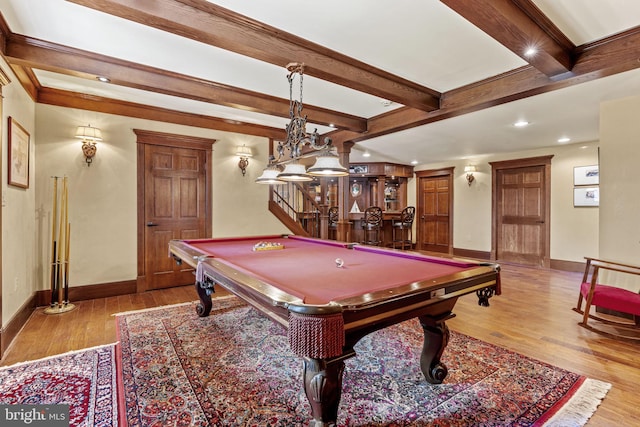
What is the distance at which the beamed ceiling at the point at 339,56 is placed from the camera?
2.01 metres

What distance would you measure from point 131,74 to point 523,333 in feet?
15.0

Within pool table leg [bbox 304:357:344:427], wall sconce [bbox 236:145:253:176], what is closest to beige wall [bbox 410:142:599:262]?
wall sconce [bbox 236:145:253:176]

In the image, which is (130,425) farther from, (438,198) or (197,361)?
(438,198)

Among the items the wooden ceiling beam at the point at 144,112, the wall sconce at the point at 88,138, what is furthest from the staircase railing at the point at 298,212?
the wall sconce at the point at 88,138

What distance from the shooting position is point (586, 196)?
5.38 meters

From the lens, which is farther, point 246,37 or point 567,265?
point 567,265

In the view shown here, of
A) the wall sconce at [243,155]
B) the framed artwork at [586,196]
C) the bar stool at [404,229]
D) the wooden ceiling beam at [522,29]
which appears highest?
the wooden ceiling beam at [522,29]

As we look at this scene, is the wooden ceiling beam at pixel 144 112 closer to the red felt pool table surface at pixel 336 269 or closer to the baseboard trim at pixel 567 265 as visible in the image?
the red felt pool table surface at pixel 336 269

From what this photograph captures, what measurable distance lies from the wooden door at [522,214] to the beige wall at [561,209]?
0.16 metres

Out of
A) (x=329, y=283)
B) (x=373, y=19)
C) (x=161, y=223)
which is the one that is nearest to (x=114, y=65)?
(x=161, y=223)

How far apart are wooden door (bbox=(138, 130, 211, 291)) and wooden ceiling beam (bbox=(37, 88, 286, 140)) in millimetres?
412

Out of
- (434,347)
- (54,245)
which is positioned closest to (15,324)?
(54,245)

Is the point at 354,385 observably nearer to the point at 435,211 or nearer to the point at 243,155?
the point at 243,155

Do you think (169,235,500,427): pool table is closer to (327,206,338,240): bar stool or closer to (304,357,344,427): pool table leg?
(304,357,344,427): pool table leg
